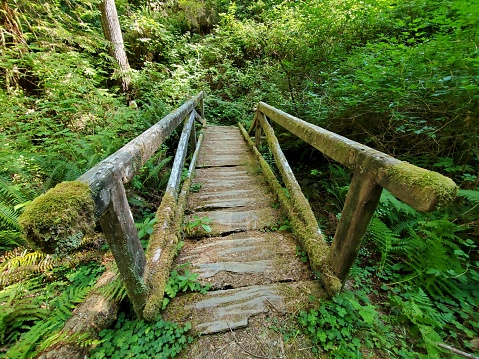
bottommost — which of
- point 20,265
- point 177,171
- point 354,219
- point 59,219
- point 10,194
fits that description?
point 20,265

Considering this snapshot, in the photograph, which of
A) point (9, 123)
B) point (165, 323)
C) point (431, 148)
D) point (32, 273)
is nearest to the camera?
point (165, 323)

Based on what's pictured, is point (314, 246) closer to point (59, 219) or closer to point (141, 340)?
point (141, 340)

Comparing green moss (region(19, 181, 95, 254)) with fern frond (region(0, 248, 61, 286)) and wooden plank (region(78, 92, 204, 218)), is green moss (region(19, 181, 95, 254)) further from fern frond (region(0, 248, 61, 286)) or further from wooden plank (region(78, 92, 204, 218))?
fern frond (region(0, 248, 61, 286))

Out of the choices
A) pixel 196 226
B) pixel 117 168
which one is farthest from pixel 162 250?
pixel 117 168

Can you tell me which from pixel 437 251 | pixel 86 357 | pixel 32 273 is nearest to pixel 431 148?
pixel 437 251

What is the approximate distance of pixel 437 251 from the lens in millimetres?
1938

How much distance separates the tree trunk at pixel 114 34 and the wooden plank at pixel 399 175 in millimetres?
7508

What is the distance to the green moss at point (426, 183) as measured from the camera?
2.74 feet

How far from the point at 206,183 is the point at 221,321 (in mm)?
2092

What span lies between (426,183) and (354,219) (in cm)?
54

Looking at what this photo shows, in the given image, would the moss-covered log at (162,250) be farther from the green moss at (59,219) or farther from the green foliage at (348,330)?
the green foliage at (348,330)

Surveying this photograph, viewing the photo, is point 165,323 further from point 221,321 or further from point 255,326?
point 255,326

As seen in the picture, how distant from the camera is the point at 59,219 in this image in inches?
30.3

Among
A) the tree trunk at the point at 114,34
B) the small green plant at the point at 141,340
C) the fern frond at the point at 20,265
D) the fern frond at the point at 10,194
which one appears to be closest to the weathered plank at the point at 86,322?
the small green plant at the point at 141,340
